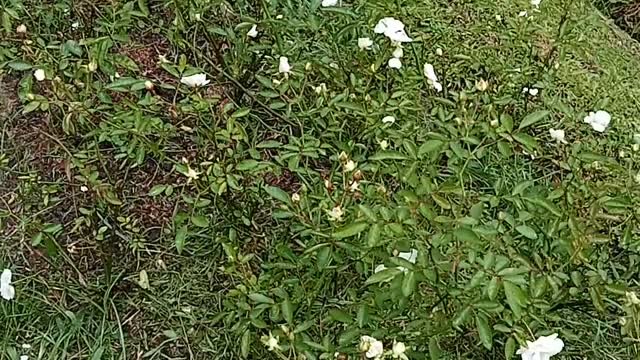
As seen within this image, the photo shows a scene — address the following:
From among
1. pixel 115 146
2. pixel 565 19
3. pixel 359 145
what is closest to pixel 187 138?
pixel 115 146

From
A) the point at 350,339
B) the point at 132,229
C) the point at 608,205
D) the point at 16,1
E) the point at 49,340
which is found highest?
the point at 608,205

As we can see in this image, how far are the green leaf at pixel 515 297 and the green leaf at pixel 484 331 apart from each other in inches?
2.3

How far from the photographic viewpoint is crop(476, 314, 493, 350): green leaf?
1396 mm

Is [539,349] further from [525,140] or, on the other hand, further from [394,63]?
[394,63]

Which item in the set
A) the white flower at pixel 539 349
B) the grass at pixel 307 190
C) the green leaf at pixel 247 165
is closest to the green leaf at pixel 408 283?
the grass at pixel 307 190

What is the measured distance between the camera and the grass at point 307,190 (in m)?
1.58

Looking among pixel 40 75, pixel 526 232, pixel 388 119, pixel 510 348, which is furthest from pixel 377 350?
pixel 40 75

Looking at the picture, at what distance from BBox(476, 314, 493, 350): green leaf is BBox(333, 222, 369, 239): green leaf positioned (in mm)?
255

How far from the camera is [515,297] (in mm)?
1378

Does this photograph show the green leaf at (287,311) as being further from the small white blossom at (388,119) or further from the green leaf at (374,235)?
the small white blossom at (388,119)

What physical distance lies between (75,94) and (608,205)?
1269 mm

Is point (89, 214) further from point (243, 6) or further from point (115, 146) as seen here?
point (243, 6)

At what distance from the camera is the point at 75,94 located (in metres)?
2.04

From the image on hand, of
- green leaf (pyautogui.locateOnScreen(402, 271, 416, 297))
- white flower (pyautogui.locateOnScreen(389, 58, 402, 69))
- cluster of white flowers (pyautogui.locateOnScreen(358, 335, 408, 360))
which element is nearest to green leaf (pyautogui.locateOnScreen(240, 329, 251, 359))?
cluster of white flowers (pyautogui.locateOnScreen(358, 335, 408, 360))
